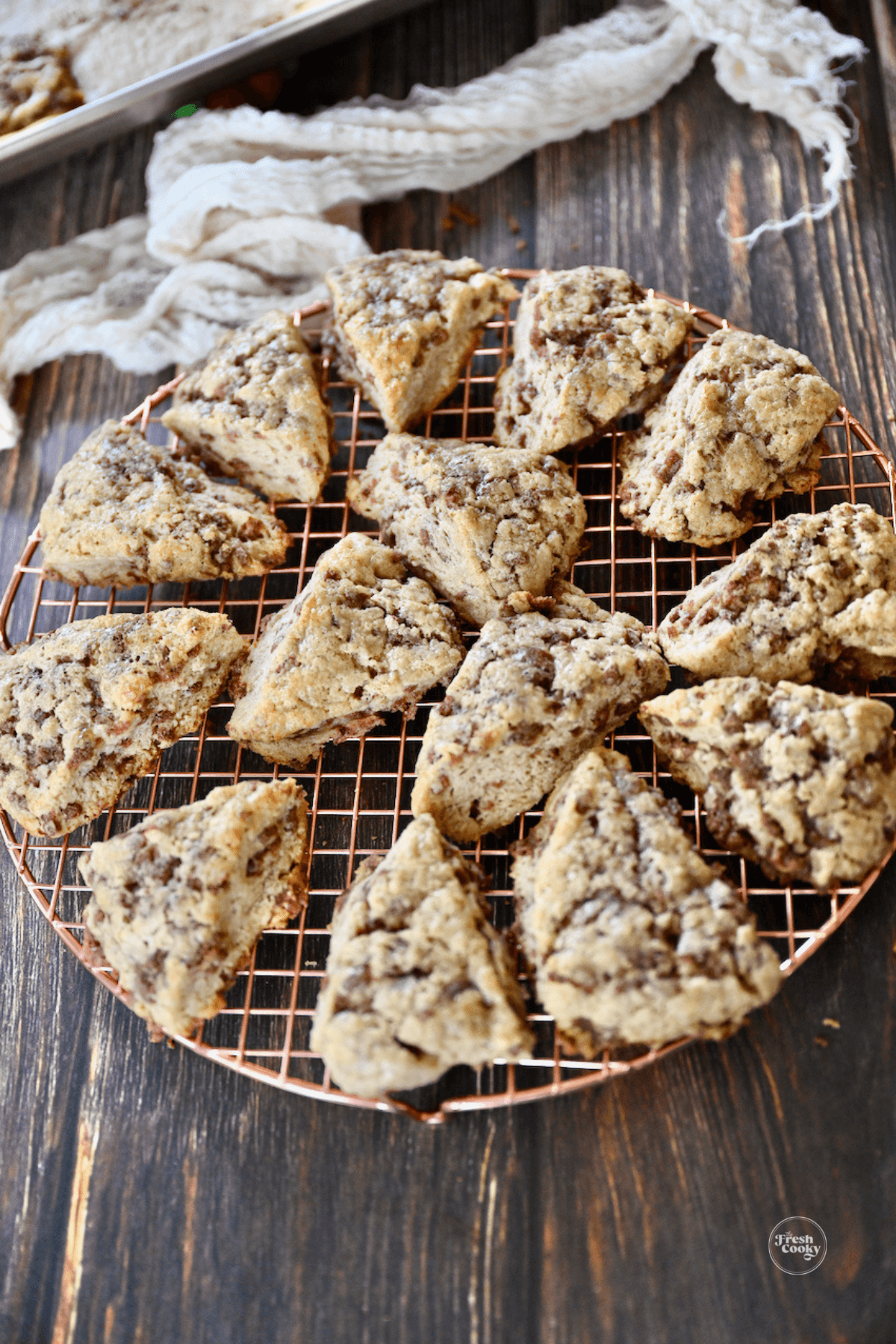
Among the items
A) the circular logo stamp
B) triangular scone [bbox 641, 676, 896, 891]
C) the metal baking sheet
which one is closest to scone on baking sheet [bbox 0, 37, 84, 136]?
the metal baking sheet

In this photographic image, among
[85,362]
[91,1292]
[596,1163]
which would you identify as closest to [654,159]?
[85,362]

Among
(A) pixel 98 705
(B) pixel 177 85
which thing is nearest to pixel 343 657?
(A) pixel 98 705

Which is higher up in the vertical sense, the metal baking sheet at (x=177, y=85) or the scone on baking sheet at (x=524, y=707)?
the metal baking sheet at (x=177, y=85)

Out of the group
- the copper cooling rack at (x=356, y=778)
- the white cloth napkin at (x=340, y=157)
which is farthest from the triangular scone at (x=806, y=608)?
the white cloth napkin at (x=340, y=157)

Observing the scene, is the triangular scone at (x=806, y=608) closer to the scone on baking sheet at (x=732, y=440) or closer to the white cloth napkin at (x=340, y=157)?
the scone on baking sheet at (x=732, y=440)

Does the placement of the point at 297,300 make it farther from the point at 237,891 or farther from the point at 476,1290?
the point at 476,1290

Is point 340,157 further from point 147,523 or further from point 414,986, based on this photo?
point 414,986

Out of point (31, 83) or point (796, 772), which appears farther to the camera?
point (31, 83)
